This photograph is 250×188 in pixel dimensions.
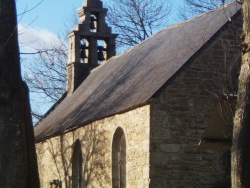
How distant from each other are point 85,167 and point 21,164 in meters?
9.47

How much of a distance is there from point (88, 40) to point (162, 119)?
13.8 meters

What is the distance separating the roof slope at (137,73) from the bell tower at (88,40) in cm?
258

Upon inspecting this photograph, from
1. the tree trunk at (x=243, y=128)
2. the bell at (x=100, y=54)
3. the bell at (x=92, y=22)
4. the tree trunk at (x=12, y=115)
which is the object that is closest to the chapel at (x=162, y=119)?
the tree trunk at (x=243, y=128)

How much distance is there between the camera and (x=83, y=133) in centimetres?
2147

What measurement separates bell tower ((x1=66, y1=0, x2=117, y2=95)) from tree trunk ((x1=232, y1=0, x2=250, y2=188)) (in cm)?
1887

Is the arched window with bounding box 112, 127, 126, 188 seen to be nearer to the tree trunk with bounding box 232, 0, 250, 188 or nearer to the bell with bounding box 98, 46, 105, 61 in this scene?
the tree trunk with bounding box 232, 0, 250, 188

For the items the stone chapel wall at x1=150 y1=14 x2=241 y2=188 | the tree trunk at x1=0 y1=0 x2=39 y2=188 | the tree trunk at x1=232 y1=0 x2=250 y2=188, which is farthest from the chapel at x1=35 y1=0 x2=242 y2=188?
the tree trunk at x1=0 y1=0 x2=39 y2=188

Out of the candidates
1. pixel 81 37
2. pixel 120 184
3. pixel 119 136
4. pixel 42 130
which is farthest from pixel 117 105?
pixel 81 37

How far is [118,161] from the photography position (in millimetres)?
19547

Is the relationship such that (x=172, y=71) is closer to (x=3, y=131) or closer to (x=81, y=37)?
(x=3, y=131)

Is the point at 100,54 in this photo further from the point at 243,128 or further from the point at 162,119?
the point at 243,128

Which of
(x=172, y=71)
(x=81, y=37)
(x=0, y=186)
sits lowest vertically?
(x=0, y=186)

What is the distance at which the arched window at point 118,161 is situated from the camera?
765 inches

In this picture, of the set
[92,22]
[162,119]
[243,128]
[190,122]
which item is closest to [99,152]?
[162,119]
